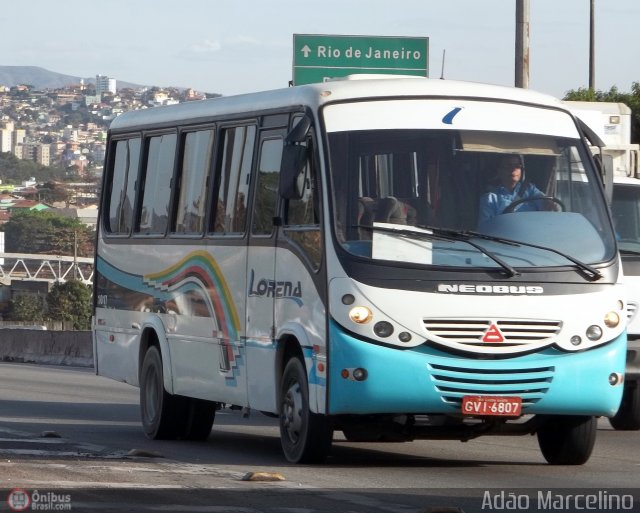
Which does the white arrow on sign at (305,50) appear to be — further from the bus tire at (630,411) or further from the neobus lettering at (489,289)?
the neobus lettering at (489,289)

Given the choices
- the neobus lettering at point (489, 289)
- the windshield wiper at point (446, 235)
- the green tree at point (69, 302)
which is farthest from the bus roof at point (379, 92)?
the green tree at point (69, 302)

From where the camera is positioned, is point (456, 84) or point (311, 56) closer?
point (456, 84)

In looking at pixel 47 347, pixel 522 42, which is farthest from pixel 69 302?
pixel 522 42

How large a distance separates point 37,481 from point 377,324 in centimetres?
254

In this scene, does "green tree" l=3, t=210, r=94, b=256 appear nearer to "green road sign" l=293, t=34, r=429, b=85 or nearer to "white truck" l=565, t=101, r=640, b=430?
"green road sign" l=293, t=34, r=429, b=85

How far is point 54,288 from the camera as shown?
11006 cm

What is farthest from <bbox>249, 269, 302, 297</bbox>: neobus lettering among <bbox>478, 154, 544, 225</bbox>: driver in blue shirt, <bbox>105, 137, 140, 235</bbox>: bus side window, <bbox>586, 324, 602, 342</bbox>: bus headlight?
<bbox>105, 137, 140, 235</bbox>: bus side window

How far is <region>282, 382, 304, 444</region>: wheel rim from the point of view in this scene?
40.7 ft

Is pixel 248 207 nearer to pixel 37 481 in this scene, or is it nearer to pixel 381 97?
pixel 381 97

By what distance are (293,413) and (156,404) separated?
330cm

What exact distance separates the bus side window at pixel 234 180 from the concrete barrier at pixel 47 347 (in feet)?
60.1

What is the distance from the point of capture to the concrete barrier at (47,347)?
109 feet

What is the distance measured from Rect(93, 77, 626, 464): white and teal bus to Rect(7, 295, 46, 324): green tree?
9683 cm

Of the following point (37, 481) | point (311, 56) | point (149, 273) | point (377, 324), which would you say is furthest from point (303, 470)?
point (311, 56)
